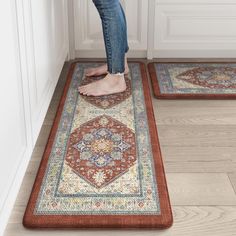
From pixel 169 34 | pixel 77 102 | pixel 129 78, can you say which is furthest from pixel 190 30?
pixel 77 102

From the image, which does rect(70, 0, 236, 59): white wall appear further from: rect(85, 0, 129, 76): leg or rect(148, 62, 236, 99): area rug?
rect(85, 0, 129, 76): leg

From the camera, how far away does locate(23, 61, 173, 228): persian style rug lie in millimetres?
1357

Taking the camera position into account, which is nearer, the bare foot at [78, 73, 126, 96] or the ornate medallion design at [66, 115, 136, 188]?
the ornate medallion design at [66, 115, 136, 188]

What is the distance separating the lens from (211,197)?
4.79 ft

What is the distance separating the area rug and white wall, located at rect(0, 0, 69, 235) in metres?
0.61

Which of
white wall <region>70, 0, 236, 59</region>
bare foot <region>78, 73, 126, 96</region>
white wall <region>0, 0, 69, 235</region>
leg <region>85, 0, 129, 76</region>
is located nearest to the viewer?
white wall <region>0, 0, 69, 235</region>

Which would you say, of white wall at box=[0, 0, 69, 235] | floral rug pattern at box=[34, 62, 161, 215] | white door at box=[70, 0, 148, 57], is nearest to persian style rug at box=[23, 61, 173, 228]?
floral rug pattern at box=[34, 62, 161, 215]

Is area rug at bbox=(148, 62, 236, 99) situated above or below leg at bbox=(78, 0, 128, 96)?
below

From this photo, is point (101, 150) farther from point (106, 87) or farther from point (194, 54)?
point (194, 54)

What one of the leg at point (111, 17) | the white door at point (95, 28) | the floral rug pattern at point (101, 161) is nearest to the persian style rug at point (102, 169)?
the floral rug pattern at point (101, 161)

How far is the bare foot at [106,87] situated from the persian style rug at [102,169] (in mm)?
28

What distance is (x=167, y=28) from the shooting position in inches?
103

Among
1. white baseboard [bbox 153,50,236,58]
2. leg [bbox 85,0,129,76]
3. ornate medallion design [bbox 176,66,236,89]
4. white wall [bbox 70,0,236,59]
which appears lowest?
ornate medallion design [bbox 176,66,236,89]

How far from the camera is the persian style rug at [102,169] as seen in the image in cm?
136
